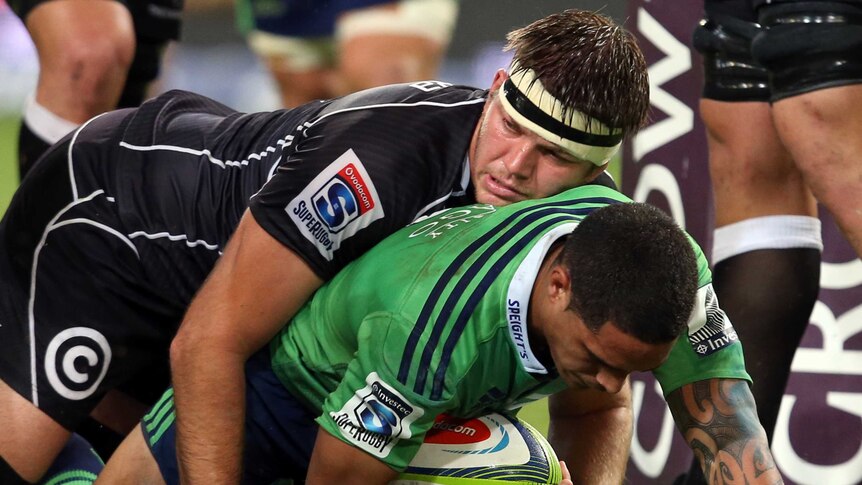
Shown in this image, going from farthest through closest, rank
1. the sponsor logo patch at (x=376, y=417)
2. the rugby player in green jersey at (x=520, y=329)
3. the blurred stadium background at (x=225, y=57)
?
the blurred stadium background at (x=225, y=57) < the sponsor logo patch at (x=376, y=417) < the rugby player in green jersey at (x=520, y=329)

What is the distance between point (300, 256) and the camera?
8.89 ft

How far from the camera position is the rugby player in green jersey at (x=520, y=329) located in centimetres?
238

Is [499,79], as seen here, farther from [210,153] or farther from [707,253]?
[707,253]

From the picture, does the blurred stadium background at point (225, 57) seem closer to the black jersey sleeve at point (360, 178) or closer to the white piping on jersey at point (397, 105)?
the white piping on jersey at point (397, 105)

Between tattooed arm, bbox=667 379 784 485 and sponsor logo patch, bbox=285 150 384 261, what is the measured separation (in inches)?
27.2

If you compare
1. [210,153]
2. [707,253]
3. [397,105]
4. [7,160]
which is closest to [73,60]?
[210,153]

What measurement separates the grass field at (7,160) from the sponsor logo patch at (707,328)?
4.41 m

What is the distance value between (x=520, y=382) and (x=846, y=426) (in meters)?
1.64

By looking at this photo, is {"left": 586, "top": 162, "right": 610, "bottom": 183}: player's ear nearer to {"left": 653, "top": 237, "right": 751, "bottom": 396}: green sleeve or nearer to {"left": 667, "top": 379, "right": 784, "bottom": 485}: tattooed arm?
{"left": 653, "top": 237, "right": 751, "bottom": 396}: green sleeve

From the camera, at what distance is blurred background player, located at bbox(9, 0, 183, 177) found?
3.96 m

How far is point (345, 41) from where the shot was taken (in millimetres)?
5637

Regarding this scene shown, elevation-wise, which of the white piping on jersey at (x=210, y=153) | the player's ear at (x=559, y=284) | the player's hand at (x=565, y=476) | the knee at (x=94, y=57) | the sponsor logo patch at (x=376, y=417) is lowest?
the player's hand at (x=565, y=476)

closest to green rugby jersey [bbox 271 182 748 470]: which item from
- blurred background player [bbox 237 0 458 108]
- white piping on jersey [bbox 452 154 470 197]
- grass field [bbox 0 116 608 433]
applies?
white piping on jersey [bbox 452 154 470 197]

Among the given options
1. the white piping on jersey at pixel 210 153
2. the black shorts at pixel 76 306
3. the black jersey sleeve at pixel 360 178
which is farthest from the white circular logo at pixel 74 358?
the black jersey sleeve at pixel 360 178
